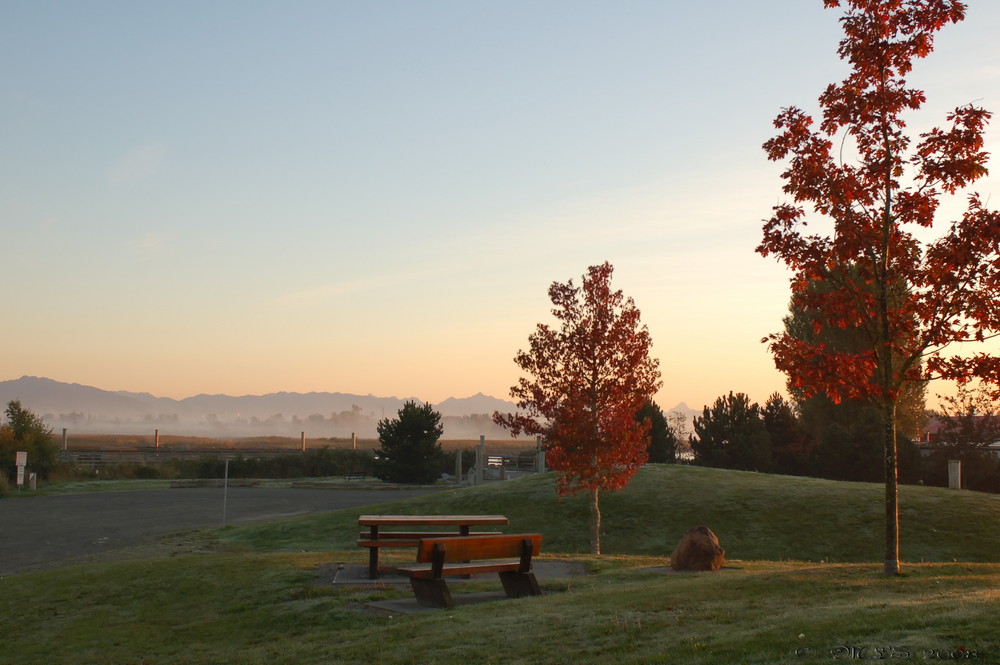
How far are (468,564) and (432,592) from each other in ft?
2.04

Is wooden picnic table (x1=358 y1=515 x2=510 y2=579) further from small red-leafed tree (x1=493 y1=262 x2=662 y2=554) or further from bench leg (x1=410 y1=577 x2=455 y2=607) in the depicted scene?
small red-leafed tree (x1=493 y1=262 x2=662 y2=554)

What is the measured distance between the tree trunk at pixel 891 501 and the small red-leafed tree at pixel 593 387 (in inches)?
416

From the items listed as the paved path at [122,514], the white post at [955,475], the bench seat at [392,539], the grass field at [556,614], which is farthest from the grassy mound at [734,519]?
the bench seat at [392,539]

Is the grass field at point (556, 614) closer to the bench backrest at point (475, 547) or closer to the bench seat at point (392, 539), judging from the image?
the bench backrest at point (475, 547)

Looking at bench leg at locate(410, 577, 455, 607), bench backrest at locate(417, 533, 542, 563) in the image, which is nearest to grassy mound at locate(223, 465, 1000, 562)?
bench backrest at locate(417, 533, 542, 563)

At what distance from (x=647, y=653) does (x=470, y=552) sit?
4.22 meters

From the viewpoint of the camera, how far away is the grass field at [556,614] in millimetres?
7207

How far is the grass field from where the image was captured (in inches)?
284

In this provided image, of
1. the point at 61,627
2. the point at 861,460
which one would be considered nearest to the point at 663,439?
the point at 861,460

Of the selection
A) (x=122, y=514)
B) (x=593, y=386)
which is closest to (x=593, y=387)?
(x=593, y=386)

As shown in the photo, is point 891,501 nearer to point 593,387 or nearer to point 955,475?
point 593,387

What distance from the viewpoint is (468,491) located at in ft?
103

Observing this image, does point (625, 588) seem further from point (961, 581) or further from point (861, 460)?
point (861, 460)

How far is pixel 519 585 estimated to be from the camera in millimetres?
12102
